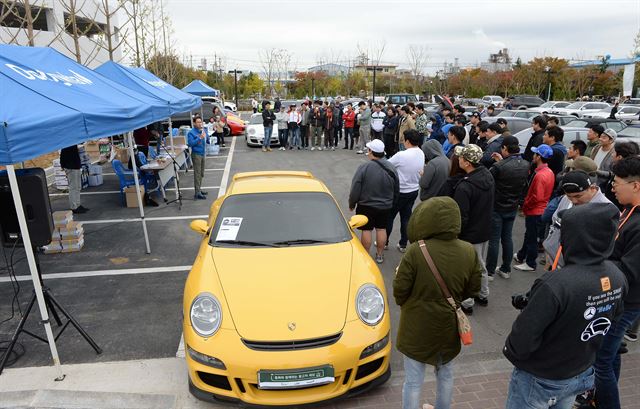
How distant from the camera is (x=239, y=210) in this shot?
15.0 ft

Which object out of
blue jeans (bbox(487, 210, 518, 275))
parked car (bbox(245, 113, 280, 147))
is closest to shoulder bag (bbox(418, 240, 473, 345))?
blue jeans (bbox(487, 210, 518, 275))

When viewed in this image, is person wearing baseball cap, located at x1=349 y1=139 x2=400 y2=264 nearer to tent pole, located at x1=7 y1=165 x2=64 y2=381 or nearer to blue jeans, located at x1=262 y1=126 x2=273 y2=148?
tent pole, located at x1=7 y1=165 x2=64 y2=381

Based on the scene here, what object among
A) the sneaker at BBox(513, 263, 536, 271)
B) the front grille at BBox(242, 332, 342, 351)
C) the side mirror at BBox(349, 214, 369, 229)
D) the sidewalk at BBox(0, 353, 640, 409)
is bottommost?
the sneaker at BBox(513, 263, 536, 271)

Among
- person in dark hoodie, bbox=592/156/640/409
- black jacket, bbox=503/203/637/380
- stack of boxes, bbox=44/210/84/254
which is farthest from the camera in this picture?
stack of boxes, bbox=44/210/84/254

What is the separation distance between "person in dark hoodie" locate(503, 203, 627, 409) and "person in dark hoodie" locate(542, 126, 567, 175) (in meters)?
4.98

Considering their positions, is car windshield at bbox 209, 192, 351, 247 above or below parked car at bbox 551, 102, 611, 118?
above

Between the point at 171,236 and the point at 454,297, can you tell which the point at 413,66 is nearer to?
the point at 171,236

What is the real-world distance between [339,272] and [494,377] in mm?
1651

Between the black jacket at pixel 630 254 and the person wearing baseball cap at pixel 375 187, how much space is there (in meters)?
2.95

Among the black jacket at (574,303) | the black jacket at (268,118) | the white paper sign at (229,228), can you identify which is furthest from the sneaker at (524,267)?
the black jacket at (268,118)

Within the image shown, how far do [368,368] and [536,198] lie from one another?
3697mm

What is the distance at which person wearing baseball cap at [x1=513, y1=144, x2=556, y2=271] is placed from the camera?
5.70 meters

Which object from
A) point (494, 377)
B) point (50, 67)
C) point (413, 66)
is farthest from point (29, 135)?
point (413, 66)

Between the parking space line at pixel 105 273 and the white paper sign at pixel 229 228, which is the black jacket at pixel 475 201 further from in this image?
the parking space line at pixel 105 273
